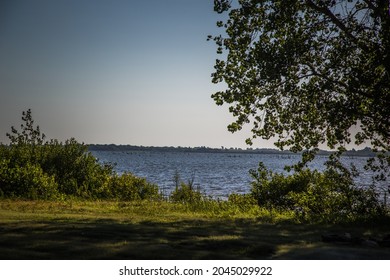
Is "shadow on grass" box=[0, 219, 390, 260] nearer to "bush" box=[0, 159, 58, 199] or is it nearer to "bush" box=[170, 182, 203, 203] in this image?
"bush" box=[0, 159, 58, 199]

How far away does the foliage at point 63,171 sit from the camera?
981 inches

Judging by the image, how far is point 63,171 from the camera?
2944 centimetres

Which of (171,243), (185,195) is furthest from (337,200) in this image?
(185,195)

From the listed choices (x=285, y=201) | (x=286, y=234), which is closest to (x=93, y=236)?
(x=286, y=234)

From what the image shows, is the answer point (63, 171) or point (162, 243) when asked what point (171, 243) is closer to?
point (162, 243)

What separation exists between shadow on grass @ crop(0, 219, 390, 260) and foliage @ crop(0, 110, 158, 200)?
47.4ft

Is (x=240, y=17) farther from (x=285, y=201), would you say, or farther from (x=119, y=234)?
(x=285, y=201)

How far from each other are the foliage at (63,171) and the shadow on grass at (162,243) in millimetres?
14456

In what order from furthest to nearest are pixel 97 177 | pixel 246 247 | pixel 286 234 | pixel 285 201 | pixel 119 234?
pixel 97 177, pixel 285 201, pixel 286 234, pixel 119 234, pixel 246 247

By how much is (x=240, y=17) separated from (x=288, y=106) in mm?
4324

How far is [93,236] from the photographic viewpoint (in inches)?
364

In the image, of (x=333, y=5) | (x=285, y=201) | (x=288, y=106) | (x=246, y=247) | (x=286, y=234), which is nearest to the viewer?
(x=246, y=247)

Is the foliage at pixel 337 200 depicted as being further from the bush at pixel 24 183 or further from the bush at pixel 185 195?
the bush at pixel 24 183

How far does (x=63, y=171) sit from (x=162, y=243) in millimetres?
23049
